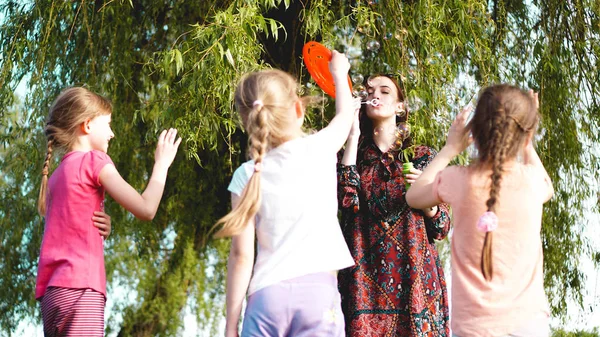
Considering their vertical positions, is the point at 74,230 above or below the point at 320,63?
below

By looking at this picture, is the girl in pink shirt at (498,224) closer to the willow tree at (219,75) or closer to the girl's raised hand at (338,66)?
the girl's raised hand at (338,66)

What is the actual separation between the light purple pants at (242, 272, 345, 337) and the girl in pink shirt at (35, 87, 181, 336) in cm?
73

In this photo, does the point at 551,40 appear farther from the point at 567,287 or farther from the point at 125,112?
the point at 125,112

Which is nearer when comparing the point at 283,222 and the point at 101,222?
the point at 283,222

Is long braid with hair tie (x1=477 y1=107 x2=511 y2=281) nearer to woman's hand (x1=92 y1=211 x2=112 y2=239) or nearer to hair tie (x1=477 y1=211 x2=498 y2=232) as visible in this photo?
hair tie (x1=477 y1=211 x2=498 y2=232)

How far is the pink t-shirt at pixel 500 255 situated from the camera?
8.61 feet

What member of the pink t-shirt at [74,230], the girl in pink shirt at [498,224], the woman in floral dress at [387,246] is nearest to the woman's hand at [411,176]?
the woman in floral dress at [387,246]

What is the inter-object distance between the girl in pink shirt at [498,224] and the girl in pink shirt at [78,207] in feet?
3.45

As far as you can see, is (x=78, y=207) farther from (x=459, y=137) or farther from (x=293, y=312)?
(x=459, y=137)

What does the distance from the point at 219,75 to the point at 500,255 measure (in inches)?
89.0

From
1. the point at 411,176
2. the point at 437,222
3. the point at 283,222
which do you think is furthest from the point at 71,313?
the point at 437,222

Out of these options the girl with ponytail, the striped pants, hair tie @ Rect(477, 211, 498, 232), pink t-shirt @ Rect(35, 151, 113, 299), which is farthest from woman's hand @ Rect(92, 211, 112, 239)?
hair tie @ Rect(477, 211, 498, 232)

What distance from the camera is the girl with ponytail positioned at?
253 cm

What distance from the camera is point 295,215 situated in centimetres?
262
